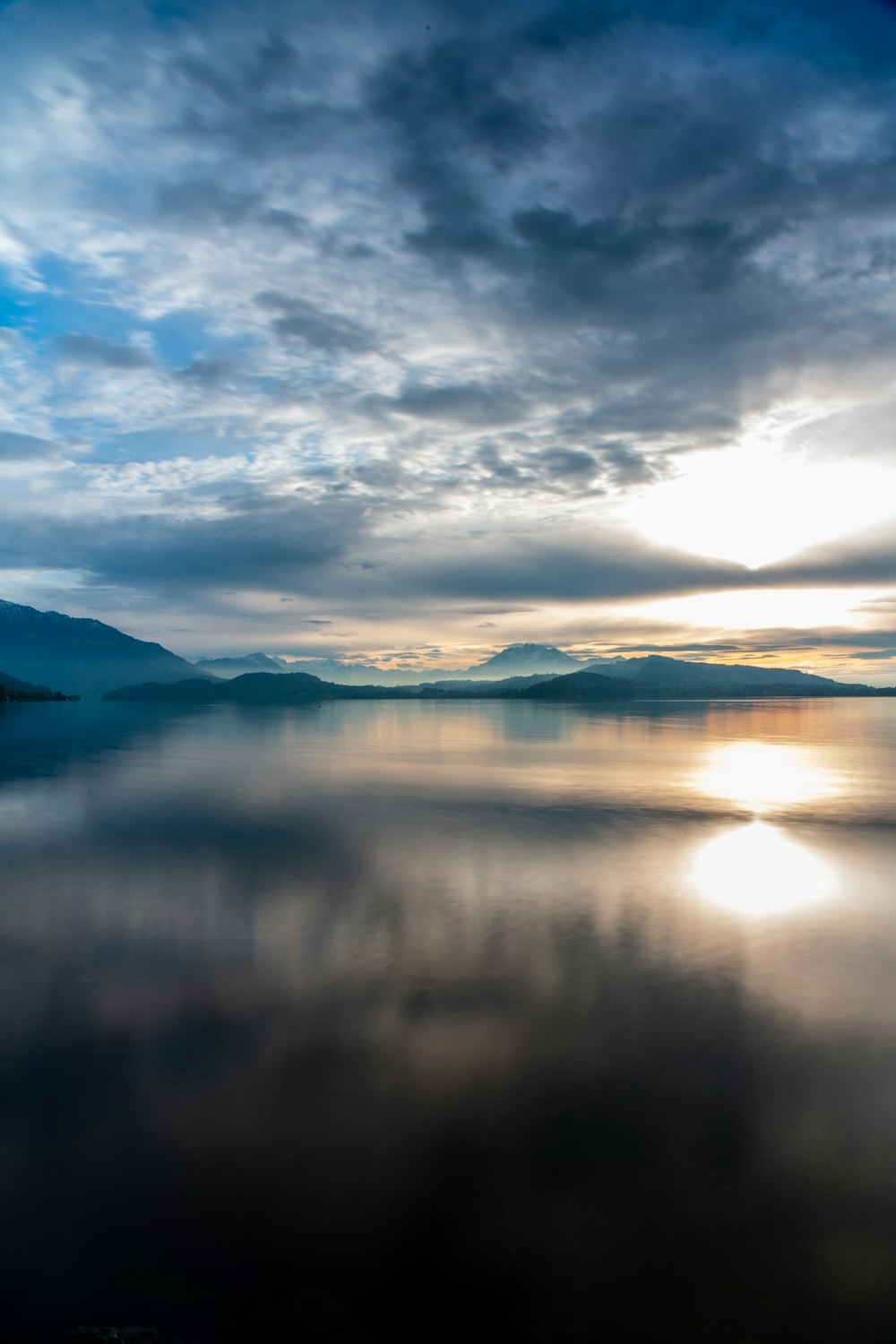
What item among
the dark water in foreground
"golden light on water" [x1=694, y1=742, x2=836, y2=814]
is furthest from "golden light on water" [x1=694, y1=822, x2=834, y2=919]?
"golden light on water" [x1=694, y1=742, x2=836, y2=814]

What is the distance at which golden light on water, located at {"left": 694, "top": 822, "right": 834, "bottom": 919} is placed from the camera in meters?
24.5

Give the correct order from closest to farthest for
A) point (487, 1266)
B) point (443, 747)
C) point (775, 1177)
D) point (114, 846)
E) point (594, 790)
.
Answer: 1. point (487, 1266)
2. point (775, 1177)
3. point (114, 846)
4. point (594, 790)
5. point (443, 747)

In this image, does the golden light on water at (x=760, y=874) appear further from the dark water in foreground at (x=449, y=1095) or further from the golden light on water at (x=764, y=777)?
the golden light on water at (x=764, y=777)

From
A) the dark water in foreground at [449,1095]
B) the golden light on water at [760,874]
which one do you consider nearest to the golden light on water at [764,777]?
the golden light on water at [760,874]

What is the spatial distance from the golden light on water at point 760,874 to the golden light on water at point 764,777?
10389mm

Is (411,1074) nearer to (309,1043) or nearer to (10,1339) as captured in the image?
(309,1043)

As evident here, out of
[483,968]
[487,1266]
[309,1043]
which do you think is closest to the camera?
[487,1266]

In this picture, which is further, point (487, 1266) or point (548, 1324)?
point (487, 1266)

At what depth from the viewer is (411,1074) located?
507 inches

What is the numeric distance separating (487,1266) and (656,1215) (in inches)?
94.3

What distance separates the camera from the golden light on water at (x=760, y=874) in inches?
965

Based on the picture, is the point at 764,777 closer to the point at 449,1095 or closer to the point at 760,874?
the point at 760,874

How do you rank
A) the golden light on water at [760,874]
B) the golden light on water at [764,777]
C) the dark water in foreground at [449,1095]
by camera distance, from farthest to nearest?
the golden light on water at [764,777]
the golden light on water at [760,874]
the dark water in foreground at [449,1095]

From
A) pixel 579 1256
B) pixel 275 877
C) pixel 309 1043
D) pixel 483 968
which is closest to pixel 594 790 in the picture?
pixel 275 877
